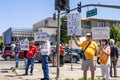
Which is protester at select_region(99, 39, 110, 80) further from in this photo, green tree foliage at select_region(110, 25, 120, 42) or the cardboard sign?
green tree foliage at select_region(110, 25, 120, 42)

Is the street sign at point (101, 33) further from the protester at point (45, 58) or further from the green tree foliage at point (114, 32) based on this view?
the green tree foliage at point (114, 32)

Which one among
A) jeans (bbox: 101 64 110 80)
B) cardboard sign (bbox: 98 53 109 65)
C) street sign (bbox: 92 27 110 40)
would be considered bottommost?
jeans (bbox: 101 64 110 80)

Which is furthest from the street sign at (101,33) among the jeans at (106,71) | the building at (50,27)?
the building at (50,27)

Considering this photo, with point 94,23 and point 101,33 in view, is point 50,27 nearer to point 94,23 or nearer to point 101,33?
point 94,23

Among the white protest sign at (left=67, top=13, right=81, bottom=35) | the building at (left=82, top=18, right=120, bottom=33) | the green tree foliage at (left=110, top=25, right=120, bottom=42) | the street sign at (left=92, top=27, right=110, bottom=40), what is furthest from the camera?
the building at (left=82, top=18, right=120, bottom=33)

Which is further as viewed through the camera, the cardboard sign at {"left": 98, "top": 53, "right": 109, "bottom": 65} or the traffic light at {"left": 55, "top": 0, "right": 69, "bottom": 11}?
the traffic light at {"left": 55, "top": 0, "right": 69, "bottom": 11}

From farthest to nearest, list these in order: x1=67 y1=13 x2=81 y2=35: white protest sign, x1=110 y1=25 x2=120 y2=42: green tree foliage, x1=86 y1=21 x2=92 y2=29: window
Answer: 1. x1=86 y1=21 x2=92 y2=29: window
2. x1=110 y1=25 x2=120 y2=42: green tree foliage
3. x1=67 y1=13 x2=81 y2=35: white protest sign

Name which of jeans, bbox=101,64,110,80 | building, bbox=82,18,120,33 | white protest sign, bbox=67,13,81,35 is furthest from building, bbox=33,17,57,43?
jeans, bbox=101,64,110,80

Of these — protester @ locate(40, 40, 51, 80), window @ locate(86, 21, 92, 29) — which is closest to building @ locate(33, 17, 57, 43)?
window @ locate(86, 21, 92, 29)

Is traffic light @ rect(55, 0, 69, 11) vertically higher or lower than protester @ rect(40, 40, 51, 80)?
higher

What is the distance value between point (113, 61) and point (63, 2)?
379 cm

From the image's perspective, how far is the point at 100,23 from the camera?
85.2 m

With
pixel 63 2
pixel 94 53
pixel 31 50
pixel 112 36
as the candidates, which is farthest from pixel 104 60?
pixel 112 36

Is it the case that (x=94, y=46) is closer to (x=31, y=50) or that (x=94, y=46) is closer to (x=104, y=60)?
(x=104, y=60)
